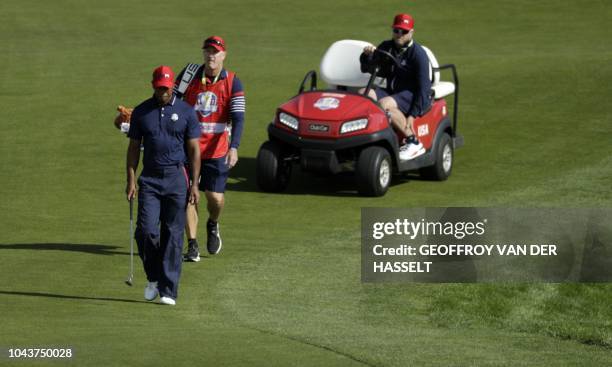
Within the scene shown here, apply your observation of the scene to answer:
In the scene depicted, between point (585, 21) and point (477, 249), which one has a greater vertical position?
point (477, 249)

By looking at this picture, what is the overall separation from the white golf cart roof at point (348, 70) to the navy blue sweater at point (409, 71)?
2.73 ft

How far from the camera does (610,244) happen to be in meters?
15.6

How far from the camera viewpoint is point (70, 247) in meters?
15.2

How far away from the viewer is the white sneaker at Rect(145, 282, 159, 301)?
12406mm

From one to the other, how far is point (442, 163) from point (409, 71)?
1614 mm

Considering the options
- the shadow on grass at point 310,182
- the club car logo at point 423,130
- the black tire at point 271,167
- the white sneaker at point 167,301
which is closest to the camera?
the white sneaker at point 167,301

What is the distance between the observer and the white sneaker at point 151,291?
1241 cm

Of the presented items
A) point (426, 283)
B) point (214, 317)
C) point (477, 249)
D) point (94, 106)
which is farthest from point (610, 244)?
point (94, 106)

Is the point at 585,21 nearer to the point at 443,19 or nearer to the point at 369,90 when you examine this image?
the point at 443,19

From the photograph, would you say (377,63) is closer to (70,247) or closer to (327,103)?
(327,103)

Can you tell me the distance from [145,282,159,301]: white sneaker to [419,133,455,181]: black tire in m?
7.73

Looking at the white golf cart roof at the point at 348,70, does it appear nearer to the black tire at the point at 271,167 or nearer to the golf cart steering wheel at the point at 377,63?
the golf cart steering wheel at the point at 377,63

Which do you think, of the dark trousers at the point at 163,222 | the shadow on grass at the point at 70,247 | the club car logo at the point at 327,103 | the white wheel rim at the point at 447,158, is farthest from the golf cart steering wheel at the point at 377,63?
the dark trousers at the point at 163,222

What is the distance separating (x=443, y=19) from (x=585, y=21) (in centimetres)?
327
